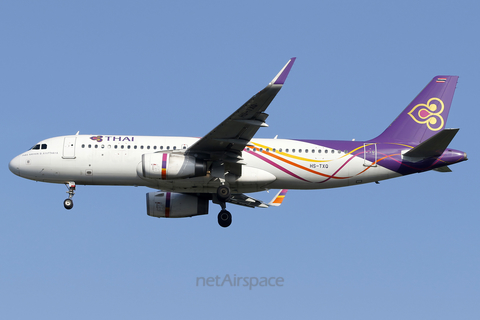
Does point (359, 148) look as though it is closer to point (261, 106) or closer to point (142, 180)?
point (261, 106)

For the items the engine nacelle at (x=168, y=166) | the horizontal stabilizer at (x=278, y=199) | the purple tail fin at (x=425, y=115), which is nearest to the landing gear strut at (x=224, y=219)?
the engine nacelle at (x=168, y=166)

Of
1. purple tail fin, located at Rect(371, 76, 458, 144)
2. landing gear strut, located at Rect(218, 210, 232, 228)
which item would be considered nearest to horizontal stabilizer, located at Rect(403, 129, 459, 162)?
purple tail fin, located at Rect(371, 76, 458, 144)

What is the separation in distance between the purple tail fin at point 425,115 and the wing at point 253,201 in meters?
7.79

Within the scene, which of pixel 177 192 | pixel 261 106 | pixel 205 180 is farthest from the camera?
pixel 177 192

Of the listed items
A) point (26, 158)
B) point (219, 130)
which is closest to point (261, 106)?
point (219, 130)

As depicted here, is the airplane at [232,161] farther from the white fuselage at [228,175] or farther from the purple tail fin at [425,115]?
the purple tail fin at [425,115]

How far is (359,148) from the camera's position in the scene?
3506 cm

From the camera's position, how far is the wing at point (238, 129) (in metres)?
27.8

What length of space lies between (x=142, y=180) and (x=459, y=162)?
55.7 feet

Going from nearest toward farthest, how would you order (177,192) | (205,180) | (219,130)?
(219,130) < (205,180) < (177,192)

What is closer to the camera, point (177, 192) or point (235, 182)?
point (235, 182)

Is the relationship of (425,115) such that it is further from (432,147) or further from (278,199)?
(278,199)

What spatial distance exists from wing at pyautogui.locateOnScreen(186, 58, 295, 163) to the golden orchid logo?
36.8 ft

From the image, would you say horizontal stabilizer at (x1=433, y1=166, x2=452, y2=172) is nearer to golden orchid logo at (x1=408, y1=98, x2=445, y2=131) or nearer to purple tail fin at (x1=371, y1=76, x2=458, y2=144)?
purple tail fin at (x1=371, y1=76, x2=458, y2=144)
